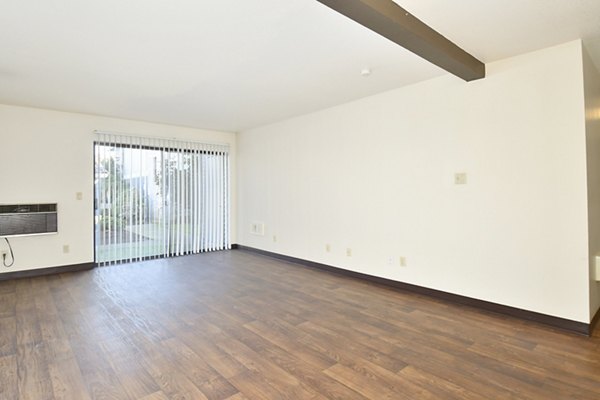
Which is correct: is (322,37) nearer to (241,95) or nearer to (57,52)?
(241,95)

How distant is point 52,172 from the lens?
15.8ft

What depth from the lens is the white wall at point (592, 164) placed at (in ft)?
8.95

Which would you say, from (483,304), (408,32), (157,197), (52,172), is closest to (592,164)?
(483,304)

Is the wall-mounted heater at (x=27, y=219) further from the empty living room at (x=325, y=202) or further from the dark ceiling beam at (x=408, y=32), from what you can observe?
the dark ceiling beam at (x=408, y=32)

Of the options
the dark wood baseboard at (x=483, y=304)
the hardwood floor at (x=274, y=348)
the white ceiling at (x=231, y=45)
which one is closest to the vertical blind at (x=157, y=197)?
the white ceiling at (x=231, y=45)

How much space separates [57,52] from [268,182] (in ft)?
11.9

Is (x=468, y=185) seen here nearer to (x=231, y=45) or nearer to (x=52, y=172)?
(x=231, y=45)

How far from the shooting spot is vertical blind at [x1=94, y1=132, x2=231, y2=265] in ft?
17.2

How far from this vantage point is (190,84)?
3.69 meters

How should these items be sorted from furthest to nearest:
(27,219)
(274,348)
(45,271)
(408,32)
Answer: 1. (45,271)
2. (27,219)
3. (274,348)
4. (408,32)

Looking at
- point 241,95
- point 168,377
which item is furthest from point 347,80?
point 168,377

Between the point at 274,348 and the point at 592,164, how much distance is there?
3.15 metres

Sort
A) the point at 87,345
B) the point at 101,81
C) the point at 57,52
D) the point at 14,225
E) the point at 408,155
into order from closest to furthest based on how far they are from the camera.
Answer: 1. the point at 87,345
2. the point at 57,52
3. the point at 101,81
4. the point at 408,155
5. the point at 14,225

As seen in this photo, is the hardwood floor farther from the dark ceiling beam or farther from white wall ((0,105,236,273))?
the dark ceiling beam
